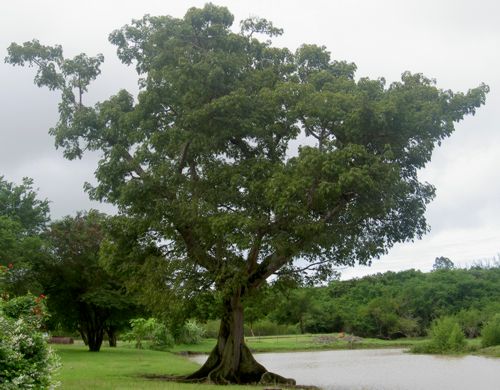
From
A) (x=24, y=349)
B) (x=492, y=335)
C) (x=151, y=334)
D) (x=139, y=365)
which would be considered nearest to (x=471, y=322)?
(x=492, y=335)

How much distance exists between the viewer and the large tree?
1788 centimetres

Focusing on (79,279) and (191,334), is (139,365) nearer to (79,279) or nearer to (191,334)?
(79,279)

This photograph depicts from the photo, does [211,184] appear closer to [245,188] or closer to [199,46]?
[245,188]

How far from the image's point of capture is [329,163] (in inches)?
664

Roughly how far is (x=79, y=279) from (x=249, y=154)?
65.9ft

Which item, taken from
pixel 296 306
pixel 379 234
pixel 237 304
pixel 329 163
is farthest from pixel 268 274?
pixel 296 306

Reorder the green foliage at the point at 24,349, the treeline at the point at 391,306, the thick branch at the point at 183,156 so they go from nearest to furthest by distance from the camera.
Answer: the green foliage at the point at 24,349, the thick branch at the point at 183,156, the treeline at the point at 391,306

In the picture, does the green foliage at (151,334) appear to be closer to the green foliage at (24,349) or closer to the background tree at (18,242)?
the background tree at (18,242)

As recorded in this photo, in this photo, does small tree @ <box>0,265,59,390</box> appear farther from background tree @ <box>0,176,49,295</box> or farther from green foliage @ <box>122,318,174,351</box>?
green foliage @ <box>122,318,174,351</box>

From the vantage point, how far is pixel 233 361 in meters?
20.8

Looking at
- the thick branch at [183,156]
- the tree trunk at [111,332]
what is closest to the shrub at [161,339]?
the tree trunk at [111,332]

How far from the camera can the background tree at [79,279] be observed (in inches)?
A: 1417

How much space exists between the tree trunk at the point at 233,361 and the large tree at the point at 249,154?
0.17 feet

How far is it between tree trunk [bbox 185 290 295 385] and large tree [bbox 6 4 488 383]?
5cm
